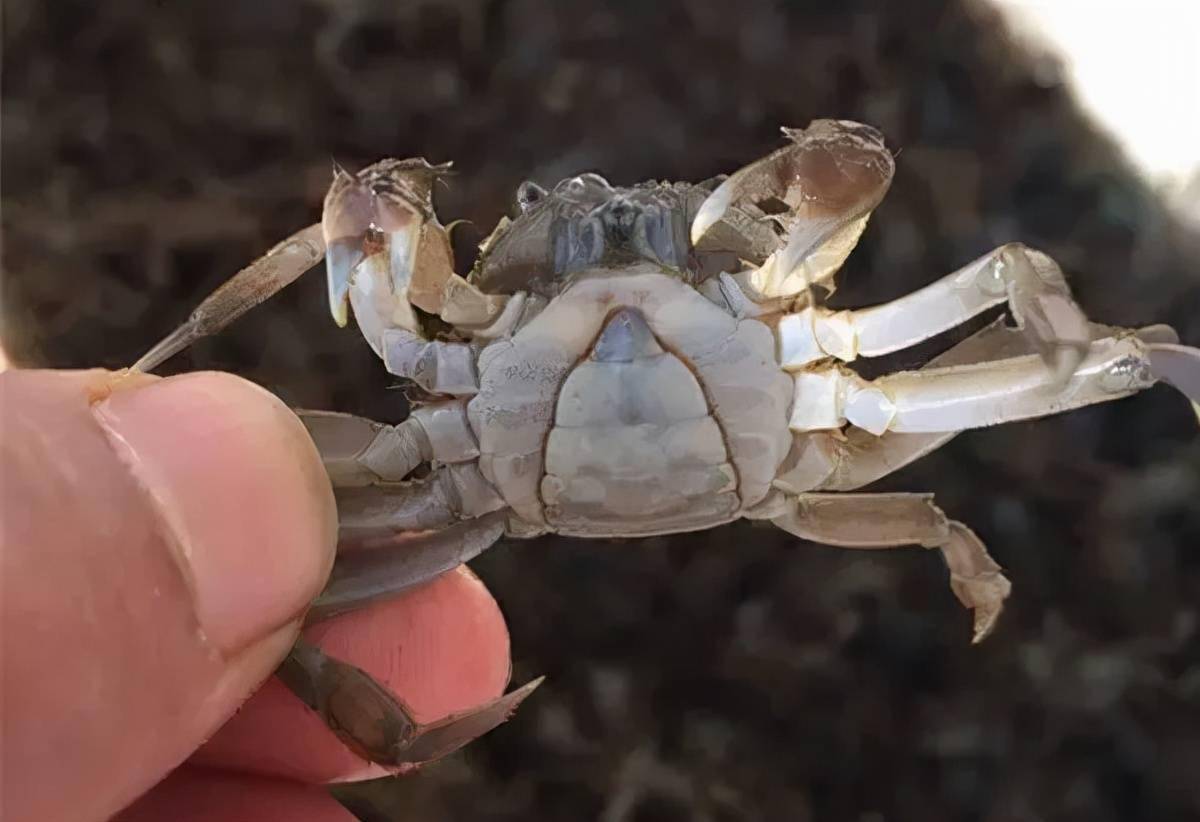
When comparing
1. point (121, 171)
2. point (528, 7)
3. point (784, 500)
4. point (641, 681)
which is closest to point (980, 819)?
point (641, 681)

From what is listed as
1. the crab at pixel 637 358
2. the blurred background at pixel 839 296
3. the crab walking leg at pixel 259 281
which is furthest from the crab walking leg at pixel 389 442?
the blurred background at pixel 839 296

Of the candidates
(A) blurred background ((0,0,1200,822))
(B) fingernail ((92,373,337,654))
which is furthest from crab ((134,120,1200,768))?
(A) blurred background ((0,0,1200,822))

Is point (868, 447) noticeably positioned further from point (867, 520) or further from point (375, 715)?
point (375, 715)

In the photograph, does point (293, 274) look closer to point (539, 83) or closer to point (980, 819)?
point (539, 83)

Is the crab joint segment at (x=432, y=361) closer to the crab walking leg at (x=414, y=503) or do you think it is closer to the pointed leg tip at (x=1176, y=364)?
the crab walking leg at (x=414, y=503)

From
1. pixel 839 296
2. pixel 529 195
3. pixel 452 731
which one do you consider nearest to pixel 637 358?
pixel 529 195

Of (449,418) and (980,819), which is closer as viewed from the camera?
(449,418)
